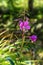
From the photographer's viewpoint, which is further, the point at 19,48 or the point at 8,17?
the point at 8,17

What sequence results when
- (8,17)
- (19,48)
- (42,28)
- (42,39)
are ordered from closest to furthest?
1. (19,48)
2. (42,39)
3. (42,28)
4. (8,17)

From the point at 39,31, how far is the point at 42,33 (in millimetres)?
78

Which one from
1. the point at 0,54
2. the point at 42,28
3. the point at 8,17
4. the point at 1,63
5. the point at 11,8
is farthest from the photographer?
the point at 11,8

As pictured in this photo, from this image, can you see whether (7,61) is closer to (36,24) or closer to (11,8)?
(36,24)

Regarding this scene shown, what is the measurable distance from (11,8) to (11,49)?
14.7 feet

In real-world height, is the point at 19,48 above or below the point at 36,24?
above

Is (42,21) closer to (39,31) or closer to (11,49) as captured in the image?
(39,31)

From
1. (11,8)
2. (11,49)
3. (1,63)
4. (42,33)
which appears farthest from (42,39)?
(1,63)

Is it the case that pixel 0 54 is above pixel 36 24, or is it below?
above

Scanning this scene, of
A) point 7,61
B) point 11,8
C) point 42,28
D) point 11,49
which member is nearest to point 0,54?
point 7,61

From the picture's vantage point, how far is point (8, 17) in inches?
271

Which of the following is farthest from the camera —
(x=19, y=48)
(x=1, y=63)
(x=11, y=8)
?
(x=11, y=8)

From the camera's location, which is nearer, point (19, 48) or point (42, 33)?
point (19, 48)

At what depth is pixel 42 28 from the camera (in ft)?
21.1
